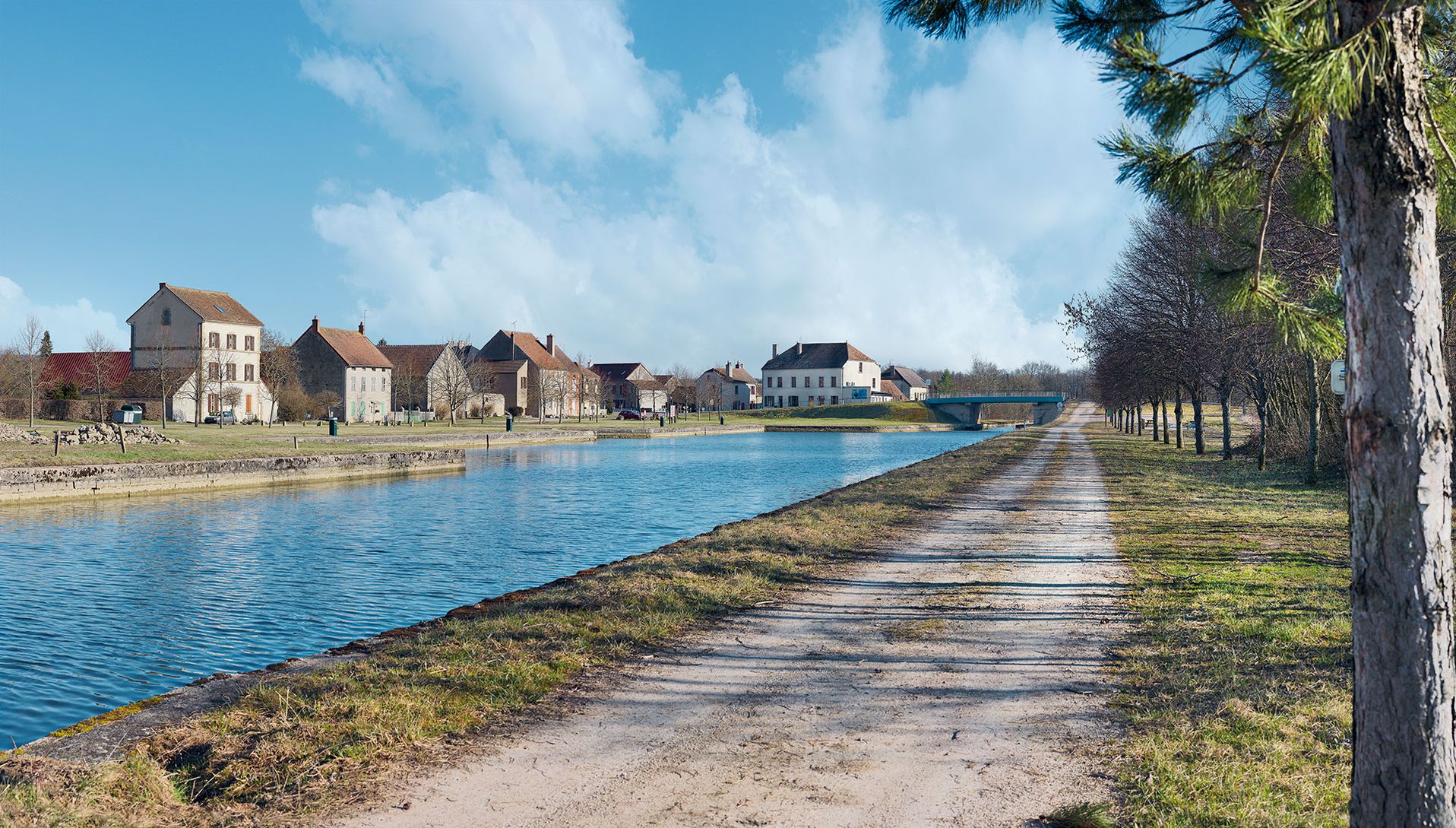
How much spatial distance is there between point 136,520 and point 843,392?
386 feet

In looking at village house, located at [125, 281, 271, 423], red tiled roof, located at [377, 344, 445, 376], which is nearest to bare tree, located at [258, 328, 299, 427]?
village house, located at [125, 281, 271, 423]

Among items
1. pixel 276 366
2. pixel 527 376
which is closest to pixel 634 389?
pixel 527 376

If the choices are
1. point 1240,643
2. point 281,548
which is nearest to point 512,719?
point 1240,643

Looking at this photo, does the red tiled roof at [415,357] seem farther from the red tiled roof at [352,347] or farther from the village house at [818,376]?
the village house at [818,376]

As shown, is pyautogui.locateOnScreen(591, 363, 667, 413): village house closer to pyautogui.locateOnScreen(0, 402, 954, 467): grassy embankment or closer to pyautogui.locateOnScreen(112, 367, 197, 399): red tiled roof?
pyautogui.locateOnScreen(0, 402, 954, 467): grassy embankment

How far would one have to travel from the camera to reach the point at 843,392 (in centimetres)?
13612

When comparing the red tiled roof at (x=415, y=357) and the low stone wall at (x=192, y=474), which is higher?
the red tiled roof at (x=415, y=357)

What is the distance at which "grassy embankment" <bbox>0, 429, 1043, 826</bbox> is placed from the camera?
195 inches

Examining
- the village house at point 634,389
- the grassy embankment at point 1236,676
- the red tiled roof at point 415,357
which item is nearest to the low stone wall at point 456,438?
the red tiled roof at point 415,357

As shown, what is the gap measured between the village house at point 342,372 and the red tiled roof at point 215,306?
686 centimetres

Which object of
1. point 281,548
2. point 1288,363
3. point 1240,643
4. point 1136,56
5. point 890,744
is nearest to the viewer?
point 1136,56

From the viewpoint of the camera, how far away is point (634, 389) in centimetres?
13975

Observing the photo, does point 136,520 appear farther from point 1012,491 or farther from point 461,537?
point 1012,491

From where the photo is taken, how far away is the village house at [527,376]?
321ft
